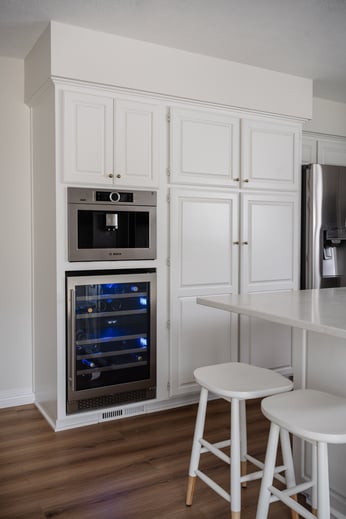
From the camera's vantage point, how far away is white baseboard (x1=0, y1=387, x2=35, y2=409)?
3.29 meters

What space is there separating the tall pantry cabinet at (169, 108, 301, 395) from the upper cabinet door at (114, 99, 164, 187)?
0.44 ft

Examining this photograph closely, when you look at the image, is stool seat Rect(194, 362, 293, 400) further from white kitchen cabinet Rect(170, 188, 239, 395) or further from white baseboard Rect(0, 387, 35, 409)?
white baseboard Rect(0, 387, 35, 409)

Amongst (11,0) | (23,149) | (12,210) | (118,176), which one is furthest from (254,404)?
(11,0)

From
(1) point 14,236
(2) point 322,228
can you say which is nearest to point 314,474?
(2) point 322,228

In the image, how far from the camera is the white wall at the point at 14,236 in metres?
3.26

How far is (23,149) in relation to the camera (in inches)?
130

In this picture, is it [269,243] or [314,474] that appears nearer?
[314,474]

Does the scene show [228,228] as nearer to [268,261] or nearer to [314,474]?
[268,261]

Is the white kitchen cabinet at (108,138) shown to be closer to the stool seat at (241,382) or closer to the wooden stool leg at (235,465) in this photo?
the stool seat at (241,382)

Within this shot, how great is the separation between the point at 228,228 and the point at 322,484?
2.19 meters

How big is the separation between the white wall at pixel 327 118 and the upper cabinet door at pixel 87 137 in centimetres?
205

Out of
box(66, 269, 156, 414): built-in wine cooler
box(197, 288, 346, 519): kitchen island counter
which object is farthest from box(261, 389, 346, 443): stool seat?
box(66, 269, 156, 414): built-in wine cooler

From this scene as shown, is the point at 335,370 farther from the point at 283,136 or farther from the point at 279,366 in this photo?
the point at 283,136

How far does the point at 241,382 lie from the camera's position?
73.7 inches
